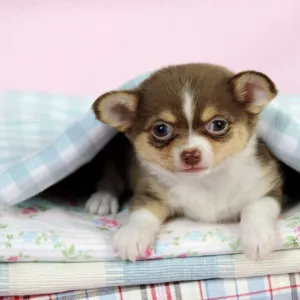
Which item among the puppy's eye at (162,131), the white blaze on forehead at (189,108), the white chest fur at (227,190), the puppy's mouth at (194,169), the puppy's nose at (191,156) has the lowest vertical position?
the white chest fur at (227,190)

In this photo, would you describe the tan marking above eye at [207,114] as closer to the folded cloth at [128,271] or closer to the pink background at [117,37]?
the folded cloth at [128,271]

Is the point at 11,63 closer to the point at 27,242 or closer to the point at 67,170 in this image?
the point at 67,170

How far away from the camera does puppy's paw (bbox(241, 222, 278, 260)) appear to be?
5.55 ft

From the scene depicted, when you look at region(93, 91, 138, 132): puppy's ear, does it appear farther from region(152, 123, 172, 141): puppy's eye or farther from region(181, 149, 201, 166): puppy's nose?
region(181, 149, 201, 166): puppy's nose

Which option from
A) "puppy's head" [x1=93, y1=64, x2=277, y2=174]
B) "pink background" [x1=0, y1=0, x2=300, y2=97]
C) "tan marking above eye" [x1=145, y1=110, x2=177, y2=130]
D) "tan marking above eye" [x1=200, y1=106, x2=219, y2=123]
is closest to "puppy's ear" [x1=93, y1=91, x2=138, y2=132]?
"puppy's head" [x1=93, y1=64, x2=277, y2=174]

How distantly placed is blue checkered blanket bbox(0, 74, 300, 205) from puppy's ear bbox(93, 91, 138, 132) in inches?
4.4

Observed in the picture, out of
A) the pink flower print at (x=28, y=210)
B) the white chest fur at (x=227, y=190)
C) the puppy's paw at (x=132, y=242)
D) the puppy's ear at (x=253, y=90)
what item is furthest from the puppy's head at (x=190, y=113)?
the pink flower print at (x=28, y=210)

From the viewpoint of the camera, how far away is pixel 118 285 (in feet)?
5.62

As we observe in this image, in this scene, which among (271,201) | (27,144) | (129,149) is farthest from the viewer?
(129,149)

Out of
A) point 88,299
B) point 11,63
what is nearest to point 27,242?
point 88,299

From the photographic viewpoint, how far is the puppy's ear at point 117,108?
185 centimetres

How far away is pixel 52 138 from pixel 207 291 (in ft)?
2.67

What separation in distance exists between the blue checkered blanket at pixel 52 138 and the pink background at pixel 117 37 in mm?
1371

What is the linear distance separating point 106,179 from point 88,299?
93cm
